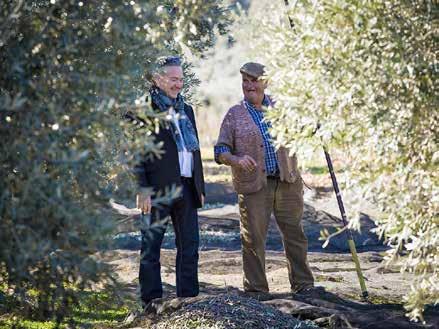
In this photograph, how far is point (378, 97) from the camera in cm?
541

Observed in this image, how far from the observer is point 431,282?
18.5 feet

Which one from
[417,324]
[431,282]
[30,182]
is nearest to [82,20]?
[30,182]

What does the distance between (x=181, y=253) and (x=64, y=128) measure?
338cm

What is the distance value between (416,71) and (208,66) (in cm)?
3171

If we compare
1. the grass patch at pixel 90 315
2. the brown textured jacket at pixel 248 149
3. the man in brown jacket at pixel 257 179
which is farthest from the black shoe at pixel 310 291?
the grass patch at pixel 90 315

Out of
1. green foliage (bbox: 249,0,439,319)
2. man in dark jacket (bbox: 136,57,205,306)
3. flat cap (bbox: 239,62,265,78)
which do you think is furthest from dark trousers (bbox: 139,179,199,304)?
green foliage (bbox: 249,0,439,319)

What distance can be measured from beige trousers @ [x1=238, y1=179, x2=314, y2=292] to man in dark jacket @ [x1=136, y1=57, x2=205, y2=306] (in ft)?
2.52

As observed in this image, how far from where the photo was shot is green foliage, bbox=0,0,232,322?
4.84 m

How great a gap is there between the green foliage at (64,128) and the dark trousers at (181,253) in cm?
235

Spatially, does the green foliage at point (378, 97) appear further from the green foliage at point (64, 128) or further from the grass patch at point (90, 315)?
the grass patch at point (90, 315)

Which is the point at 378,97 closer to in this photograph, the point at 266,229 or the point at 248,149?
the point at 248,149

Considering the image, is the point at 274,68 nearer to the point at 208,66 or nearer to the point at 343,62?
the point at 343,62

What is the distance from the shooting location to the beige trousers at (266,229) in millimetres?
8664

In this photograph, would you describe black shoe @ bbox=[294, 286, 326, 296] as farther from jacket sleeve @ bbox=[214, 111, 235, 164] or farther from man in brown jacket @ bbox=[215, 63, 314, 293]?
jacket sleeve @ bbox=[214, 111, 235, 164]
